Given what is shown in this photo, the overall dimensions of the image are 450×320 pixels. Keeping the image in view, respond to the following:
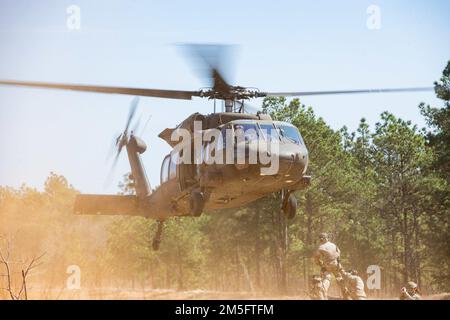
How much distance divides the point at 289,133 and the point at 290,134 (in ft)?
0.11

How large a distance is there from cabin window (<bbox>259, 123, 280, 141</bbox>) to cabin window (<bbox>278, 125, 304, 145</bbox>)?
0.59 feet

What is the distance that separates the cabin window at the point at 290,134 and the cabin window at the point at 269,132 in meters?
0.18

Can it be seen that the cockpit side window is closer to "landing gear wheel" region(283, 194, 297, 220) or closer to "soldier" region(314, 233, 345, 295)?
"landing gear wheel" region(283, 194, 297, 220)

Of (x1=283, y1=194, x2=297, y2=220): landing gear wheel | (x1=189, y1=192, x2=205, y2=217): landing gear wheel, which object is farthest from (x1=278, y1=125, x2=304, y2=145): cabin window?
(x1=189, y1=192, x2=205, y2=217): landing gear wheel

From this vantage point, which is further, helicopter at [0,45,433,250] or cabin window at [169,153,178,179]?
cabin window at [169,153,178,179]

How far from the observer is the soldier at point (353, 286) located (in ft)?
36.9

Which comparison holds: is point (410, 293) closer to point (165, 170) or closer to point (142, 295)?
point (165, 170)

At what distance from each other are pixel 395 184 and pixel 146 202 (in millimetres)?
20870

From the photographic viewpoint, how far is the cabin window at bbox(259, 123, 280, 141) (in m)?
11.0

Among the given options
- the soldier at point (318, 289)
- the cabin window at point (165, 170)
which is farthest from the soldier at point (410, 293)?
the cabin window at point (165, 170)

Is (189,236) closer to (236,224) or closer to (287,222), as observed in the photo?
(236,224)

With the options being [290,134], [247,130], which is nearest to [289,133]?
[290,134]
